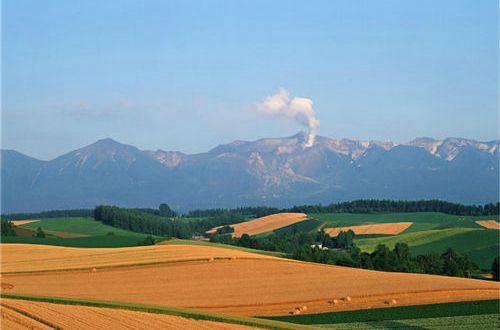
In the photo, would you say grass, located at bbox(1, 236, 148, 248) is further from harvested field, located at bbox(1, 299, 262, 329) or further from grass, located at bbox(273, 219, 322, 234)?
harvested field, located at bbox(1, 299, 262, 329)

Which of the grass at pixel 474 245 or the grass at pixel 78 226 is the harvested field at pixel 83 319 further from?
the grass at pixel 78 226

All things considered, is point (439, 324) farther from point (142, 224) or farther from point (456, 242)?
point (142, 224)

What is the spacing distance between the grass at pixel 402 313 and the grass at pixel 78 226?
343ft

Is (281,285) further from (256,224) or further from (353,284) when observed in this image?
(256,224)

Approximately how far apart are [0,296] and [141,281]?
16.2m

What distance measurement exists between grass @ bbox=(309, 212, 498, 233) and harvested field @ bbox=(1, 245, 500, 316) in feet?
306

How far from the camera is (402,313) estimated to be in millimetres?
43500

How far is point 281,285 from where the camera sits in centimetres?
5522

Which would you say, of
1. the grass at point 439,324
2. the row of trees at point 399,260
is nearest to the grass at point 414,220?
the row of trees at point 399,260

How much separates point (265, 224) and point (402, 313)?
468 ft

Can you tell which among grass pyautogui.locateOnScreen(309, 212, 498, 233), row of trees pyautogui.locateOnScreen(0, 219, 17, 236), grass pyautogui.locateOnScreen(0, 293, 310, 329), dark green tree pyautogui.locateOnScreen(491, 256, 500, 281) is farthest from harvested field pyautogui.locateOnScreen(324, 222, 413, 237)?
grass pyautogui.locateOnScreen(0, 293, 310, 329)

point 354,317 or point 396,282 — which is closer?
point 354,317

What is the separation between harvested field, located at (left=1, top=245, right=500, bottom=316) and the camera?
48.0 m

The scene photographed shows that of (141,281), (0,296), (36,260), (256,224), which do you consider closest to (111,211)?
(256,224)
